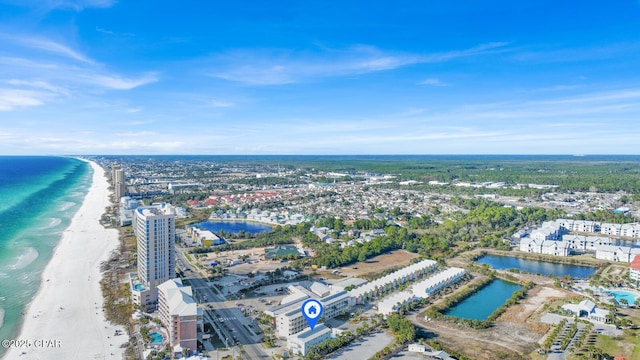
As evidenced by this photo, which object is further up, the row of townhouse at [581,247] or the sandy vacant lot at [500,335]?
the row of townhouse at [581,247]

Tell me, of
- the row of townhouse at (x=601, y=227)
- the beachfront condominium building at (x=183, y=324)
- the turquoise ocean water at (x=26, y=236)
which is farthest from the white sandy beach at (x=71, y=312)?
the row of townhouse at (x=601, y=227)

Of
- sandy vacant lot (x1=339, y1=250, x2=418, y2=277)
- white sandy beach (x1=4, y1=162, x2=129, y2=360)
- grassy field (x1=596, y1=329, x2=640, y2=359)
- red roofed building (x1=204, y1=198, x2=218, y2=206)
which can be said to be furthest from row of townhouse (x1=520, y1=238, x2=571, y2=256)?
red roofed building (x1=204, y1=198, x2=218, y2=206)

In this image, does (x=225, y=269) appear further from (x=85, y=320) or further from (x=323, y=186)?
(x=323, y=186)

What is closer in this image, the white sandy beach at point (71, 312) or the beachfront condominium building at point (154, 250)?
the white sandy beach at point (71, 312)

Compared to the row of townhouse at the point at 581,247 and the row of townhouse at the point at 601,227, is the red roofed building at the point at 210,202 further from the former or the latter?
the row of townhouse at the point at 601,227

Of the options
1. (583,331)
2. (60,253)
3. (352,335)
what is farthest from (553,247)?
(60,253)

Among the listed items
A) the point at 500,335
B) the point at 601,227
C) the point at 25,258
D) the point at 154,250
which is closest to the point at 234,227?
the point at 25,258

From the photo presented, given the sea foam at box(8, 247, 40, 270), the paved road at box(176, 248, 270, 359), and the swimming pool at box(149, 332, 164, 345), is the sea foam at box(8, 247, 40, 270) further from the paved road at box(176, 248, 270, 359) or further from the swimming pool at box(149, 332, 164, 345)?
the swimming pool at box(149, 332, 164, 345)
